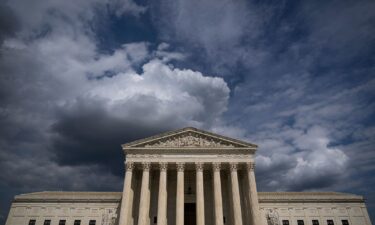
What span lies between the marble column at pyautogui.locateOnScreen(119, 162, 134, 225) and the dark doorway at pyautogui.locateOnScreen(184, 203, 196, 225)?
321 inches

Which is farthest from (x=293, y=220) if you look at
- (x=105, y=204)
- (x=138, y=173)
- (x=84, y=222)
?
(x=84, y=222)

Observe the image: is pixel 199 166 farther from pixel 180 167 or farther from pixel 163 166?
pixel 163 166

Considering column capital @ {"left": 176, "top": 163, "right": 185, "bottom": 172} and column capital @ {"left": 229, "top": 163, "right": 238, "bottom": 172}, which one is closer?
column capital @ {"left": 176, "top": 163, "right": 185, "bottom": 172}

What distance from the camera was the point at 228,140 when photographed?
1357 inches

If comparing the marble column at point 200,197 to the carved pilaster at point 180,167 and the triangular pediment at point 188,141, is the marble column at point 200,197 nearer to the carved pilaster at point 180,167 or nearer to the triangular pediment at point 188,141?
the carved pilaster at point 180,167

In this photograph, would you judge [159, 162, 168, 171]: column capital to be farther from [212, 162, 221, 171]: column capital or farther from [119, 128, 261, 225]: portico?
[212, 162, 221, 171]: column capital

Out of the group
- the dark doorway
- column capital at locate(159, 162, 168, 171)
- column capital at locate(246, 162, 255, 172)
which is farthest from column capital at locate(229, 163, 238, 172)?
column capital at locate(159, 162, 168, 171)

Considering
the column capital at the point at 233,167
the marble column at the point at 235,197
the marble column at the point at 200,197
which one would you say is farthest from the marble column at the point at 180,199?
the marble column at the point at 235,197

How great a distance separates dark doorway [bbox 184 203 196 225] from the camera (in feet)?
116

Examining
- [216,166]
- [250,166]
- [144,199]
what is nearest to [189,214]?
[144,199]

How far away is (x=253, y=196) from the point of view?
31.4 metres

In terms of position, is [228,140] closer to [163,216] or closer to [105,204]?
[163,216]

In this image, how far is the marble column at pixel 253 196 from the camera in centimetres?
3015

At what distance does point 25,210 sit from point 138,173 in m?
17.8
